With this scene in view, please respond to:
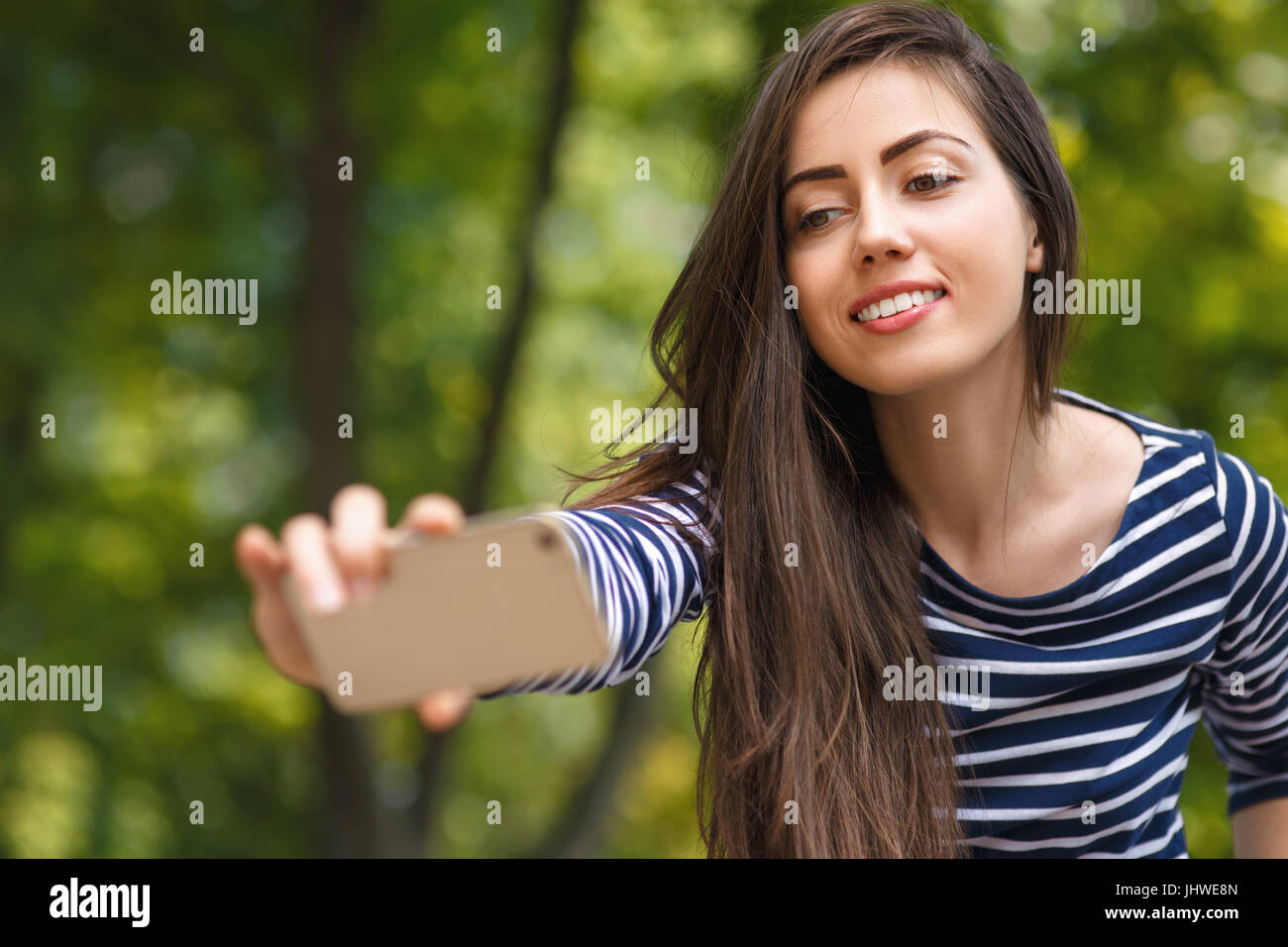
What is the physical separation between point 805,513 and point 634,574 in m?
0.44

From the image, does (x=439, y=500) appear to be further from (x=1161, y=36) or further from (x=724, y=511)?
(x=1161, y=36)

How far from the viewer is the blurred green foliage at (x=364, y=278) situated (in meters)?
4.58

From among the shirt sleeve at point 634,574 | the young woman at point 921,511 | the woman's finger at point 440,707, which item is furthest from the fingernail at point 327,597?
the young woman at point 921,511

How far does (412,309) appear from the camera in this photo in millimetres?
7996

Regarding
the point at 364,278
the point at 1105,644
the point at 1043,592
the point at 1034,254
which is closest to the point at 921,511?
the point at 1043,592

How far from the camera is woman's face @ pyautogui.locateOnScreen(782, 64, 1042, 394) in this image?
1.93 metres

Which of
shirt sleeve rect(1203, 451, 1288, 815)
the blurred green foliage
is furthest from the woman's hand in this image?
the blurred green foliage

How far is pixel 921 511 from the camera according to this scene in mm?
2236

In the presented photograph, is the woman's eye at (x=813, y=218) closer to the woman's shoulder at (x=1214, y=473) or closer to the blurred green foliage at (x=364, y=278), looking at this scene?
the woman's shoulder at (x=1214, y=473)

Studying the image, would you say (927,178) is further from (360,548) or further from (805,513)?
(360,548)

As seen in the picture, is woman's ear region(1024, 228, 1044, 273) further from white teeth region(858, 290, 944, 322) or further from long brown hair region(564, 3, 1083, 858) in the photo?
white teeth region(858, 290, 944, 322)

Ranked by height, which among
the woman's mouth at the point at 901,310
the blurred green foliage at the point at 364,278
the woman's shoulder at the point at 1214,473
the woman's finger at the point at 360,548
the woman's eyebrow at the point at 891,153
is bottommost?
the woman's finger at the point at 360,548

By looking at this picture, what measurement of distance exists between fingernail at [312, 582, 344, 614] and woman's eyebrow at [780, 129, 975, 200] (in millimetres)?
1156

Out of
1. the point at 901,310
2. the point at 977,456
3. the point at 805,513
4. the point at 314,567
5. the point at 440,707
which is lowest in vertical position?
the point at 440,707
